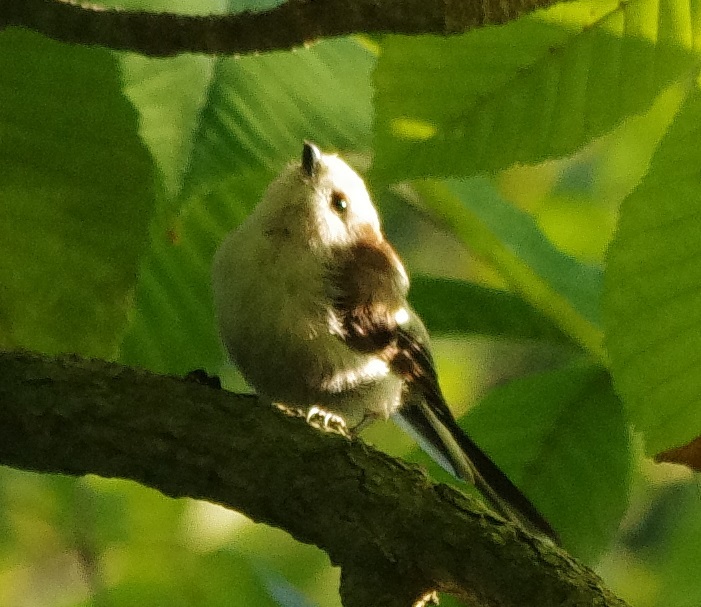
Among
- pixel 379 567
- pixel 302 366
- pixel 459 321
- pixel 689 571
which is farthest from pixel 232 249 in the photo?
pixel 689 571

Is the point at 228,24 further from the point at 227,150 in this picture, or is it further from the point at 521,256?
the point at 521,256

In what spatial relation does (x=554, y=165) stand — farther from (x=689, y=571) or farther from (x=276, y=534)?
(x=689, y=571)

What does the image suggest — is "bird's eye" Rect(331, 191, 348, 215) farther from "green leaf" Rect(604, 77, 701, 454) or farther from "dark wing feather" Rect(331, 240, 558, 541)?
"green leaf" Rect(604, 77, 701, 454)

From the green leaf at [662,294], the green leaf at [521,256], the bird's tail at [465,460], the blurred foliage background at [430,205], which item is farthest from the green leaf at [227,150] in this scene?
the green leaf at [662,294]

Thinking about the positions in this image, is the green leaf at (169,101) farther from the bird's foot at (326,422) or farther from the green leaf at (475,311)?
the green leaf at (475,311)

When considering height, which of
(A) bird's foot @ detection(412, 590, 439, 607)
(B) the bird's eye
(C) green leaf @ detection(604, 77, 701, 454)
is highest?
(C) green leaf @ detection(604, 77, 701, 454)

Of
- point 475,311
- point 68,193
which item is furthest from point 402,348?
point 68,193

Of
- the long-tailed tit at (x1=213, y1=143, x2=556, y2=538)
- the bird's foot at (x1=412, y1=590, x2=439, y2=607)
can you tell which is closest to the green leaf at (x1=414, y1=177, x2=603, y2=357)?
the long-tailed tit at (x1=213, y1=143, x2=556, y2=538)
